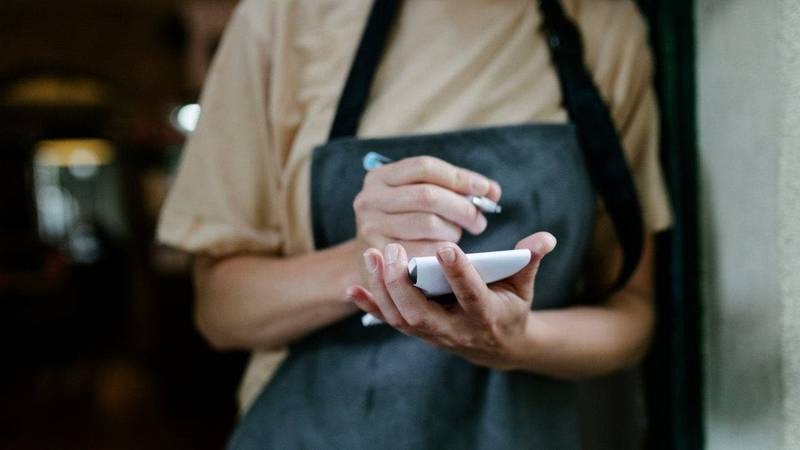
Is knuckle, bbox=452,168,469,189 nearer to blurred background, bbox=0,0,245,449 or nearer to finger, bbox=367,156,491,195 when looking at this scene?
finger, bbox=367,156,491,195

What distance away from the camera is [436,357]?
667mm

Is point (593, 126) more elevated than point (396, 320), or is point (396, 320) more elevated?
point (593, 126)

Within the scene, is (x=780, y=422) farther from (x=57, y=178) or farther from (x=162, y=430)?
(x=57, y=178)

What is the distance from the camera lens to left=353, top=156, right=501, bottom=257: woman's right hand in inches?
20.6

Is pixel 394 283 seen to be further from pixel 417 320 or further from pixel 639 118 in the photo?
pixel 639 118

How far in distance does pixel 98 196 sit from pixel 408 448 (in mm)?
13182

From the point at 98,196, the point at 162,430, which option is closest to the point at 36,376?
the point at 162,430

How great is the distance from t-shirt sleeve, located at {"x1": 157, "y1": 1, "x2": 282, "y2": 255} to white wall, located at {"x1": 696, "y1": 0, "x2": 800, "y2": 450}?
468 mm

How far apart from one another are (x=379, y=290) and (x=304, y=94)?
1.01 ft

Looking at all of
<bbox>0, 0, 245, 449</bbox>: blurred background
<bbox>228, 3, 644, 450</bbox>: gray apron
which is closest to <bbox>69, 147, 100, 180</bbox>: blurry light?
<bbox>0, 0, 245, 449</bbox>: blurred background

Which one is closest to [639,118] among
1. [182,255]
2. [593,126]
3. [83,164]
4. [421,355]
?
[593,126]

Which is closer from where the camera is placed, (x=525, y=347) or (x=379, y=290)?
(x=379, y=290)

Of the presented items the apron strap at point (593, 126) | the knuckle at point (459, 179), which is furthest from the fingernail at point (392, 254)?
the apron strap at point (593, 126)

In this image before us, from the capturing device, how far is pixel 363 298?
0.50 m
